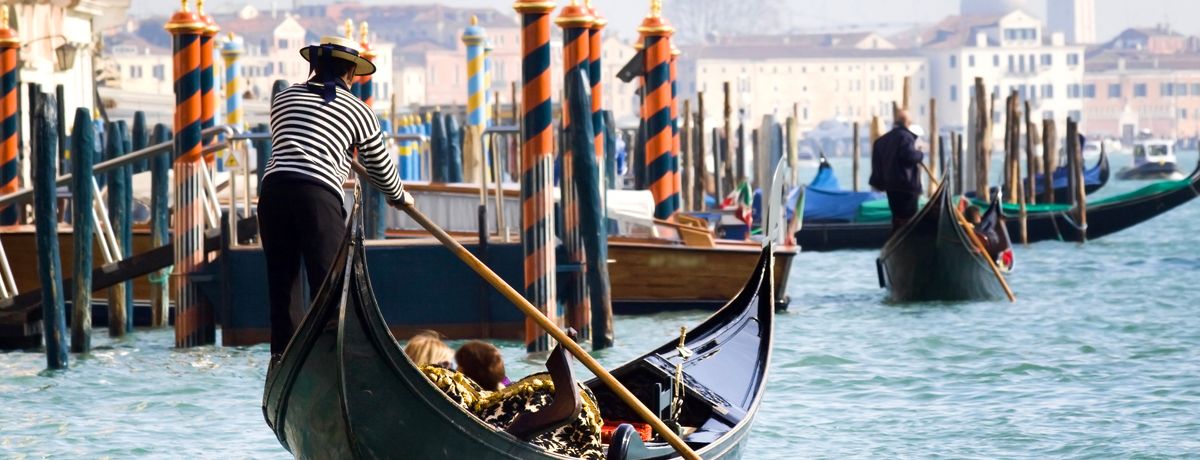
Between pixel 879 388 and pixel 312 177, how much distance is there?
8.94 ft

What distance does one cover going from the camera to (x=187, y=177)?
21.9ft

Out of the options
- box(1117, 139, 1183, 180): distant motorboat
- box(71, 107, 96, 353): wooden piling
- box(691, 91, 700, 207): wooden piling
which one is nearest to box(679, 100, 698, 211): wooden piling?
box(691, 91, 700, 207): wooden piling

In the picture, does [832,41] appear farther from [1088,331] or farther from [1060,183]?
[1088,331]

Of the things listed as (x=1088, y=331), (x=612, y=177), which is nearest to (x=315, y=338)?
(x=1088, y=331)

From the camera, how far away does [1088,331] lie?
826cm

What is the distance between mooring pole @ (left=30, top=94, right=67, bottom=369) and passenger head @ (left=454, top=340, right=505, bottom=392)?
2749 millimetres

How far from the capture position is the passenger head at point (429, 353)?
3.78 m

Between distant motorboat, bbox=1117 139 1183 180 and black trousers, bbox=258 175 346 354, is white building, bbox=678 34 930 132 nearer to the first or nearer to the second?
distant motorboat, bbox=1117 139 1183 180

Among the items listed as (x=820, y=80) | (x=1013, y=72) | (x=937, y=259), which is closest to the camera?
(x=937, y=259)

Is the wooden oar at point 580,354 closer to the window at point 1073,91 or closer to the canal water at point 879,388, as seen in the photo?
the canal water at point 879,388

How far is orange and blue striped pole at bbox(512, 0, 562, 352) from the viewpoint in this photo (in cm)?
633

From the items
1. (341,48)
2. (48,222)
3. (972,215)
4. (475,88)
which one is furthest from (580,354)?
(475,88)

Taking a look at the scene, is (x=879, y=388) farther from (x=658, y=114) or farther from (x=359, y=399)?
(x=658, y=114)

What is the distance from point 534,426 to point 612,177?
690cm
